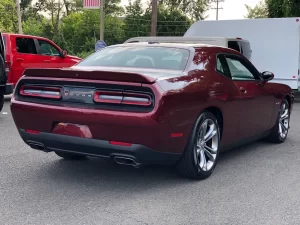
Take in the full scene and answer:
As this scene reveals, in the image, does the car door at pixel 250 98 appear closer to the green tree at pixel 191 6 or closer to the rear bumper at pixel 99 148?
the rear bumper at pixel 99 148

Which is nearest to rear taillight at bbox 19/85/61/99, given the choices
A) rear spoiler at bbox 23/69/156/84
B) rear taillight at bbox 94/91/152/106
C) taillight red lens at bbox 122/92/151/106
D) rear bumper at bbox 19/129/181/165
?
rear spoiler at bbox 23/69/156/84

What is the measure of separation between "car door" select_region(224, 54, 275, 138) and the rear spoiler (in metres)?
1.86

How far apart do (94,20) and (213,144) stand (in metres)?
42.5

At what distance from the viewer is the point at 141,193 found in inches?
179

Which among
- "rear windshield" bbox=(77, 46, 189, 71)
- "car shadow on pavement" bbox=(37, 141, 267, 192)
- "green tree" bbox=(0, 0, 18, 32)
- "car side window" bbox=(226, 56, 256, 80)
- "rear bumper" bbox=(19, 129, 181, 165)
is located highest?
"green tree" bbox=(0, 0, 18, 32)

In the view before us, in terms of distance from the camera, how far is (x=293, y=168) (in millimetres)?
5754

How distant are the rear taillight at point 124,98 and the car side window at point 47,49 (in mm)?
9532

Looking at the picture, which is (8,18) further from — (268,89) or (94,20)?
(268,89)

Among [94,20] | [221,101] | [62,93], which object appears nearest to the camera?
[62,93]

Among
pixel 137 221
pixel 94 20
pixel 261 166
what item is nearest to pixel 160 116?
pixel 137 221

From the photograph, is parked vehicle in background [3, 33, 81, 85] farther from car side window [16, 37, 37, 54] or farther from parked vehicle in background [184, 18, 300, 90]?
parked vehicle in background [184, 18, 300, 90]

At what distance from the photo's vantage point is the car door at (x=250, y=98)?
5832mm

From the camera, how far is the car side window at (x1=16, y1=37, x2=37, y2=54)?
12.6 m

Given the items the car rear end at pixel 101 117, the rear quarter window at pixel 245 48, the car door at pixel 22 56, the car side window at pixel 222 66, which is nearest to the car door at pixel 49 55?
the car door at pixel 22 56
